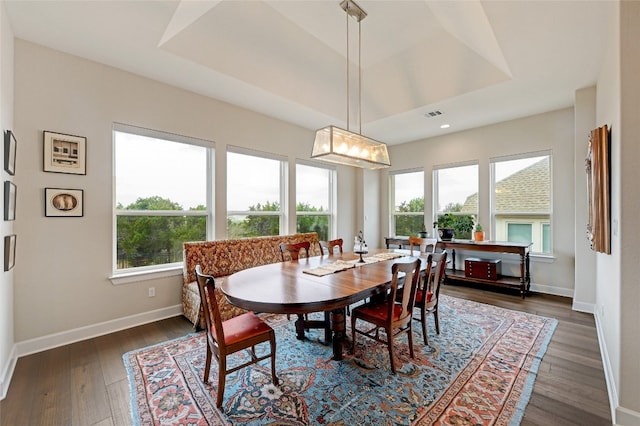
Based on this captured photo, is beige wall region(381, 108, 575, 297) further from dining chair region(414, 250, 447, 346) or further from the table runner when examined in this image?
dining chair region(414, 250, 447, 346)

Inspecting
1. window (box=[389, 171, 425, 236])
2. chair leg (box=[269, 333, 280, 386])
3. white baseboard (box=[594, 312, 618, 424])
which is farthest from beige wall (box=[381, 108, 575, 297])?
chair leg (box=[269, 333, 280, 386])

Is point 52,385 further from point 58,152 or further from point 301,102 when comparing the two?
point 301,102

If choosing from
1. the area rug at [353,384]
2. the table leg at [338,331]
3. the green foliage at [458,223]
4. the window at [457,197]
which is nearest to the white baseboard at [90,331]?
the area rug at [353,384]

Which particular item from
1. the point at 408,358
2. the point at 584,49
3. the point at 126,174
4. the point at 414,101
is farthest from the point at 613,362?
the point at 126,174

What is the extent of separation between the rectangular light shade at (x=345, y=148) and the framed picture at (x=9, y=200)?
2561 millimetres

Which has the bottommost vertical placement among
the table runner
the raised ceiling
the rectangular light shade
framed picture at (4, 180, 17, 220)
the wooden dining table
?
the wooden dining table

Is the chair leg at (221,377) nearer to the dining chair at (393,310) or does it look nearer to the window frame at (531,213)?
the dining chair at (393,310)

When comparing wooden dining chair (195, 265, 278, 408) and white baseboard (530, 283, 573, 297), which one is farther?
white baseboard (530, 283, 573, 297)

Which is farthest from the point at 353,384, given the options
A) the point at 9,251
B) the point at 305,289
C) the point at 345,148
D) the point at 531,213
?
the point at 531,213

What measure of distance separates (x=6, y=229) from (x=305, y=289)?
8.09 feet

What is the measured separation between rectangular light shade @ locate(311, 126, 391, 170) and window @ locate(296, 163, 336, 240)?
2089 mm

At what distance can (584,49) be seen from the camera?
2750mm

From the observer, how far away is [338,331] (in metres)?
2.47

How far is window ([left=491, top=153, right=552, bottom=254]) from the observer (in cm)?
450
